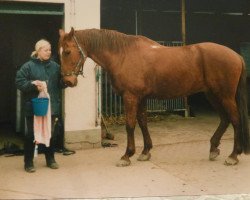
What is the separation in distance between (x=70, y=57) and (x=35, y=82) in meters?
0.67

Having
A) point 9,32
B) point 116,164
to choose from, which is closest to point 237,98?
point 116,164

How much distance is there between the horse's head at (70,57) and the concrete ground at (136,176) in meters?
1.36

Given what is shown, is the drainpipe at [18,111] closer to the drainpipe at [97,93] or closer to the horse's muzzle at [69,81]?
the drainpipe at [97,93]

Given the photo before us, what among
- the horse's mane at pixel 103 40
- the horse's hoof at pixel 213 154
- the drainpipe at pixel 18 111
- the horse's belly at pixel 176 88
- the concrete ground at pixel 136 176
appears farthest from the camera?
the drainpipe at pixel 18 111

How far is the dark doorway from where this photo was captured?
9547 mm

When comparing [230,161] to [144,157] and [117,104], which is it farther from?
[117,104]

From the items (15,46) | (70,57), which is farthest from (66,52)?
(15,46)

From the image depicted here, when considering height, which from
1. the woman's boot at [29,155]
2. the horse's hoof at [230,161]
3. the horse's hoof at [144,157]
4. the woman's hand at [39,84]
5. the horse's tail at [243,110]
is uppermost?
the woman's hand at [39,84]

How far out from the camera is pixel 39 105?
6391mm

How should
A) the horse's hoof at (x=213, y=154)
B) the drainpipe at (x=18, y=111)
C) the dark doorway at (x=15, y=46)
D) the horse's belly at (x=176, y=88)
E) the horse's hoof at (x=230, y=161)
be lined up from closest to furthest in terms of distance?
the horse's hoof at (x=230, y=161) < the horse's belly at (x=176, y=88) < the horse's hoof at (x=213, y=154) < the drainpipe at (x=18, y=111) < the dark doorway at (x=15, y=46)

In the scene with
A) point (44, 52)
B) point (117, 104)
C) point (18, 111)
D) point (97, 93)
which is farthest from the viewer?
point (117, 104)

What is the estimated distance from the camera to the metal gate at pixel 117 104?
11.0 meters

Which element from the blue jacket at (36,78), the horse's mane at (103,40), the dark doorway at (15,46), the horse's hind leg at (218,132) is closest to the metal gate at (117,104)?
the dark doorway at (15,46)

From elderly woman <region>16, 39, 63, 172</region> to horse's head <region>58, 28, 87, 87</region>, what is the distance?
0.16 m
